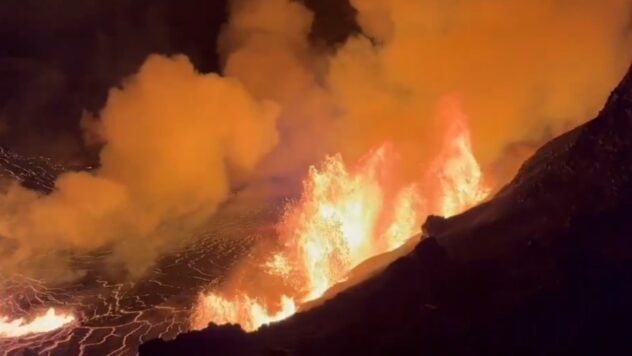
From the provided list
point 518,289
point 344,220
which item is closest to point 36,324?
point 344,220

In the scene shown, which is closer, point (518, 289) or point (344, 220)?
point (518, 289)

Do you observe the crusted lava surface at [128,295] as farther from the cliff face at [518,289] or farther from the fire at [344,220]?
the cliff face at [518,289]

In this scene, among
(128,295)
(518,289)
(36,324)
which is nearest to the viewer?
(518,289)

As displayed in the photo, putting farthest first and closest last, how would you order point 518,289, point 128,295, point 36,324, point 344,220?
point 344,220 → point 128,295 → point 36,324 → point 518,289

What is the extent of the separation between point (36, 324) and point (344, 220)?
61.0 ft

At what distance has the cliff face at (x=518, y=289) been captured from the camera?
57.1 ft

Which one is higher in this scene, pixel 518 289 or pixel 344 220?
pixel 344 220

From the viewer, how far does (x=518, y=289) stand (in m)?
19.0

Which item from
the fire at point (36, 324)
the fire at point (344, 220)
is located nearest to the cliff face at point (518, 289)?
the fire at point (344, 220)

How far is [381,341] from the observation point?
1875 cm

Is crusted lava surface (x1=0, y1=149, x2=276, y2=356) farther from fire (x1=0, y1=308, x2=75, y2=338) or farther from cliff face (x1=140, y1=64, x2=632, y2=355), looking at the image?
cliff face (x1=140, y1=64, x2=632, y2=355)

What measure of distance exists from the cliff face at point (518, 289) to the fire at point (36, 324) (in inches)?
779

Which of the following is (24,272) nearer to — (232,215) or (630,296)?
(232,215)

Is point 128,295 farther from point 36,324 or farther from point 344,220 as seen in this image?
point 344,220
